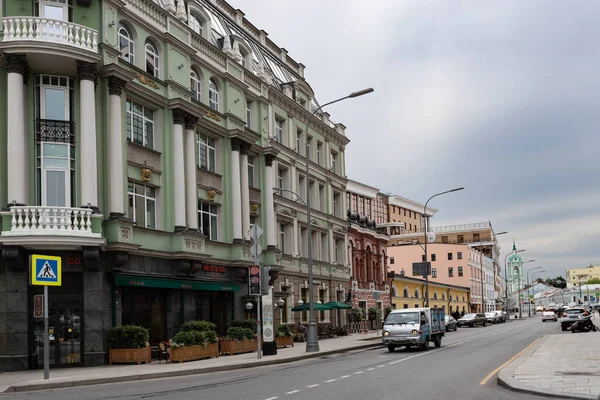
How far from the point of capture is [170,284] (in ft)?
96.1

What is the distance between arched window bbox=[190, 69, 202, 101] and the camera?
1320 inches

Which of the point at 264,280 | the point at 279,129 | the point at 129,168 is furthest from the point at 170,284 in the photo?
the point at 279,129

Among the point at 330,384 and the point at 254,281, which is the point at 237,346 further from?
the point at 330,384

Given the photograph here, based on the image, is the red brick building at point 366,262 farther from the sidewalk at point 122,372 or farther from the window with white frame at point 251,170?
the sidewalk at point 122,372

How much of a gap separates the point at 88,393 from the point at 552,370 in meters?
11.4

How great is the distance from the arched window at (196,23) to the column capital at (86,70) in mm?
9527

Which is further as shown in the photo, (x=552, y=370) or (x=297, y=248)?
(x=297, y=248)

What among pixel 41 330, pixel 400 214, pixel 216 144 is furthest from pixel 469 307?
pixel 41 330

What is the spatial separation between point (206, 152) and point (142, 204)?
6252 millimetres

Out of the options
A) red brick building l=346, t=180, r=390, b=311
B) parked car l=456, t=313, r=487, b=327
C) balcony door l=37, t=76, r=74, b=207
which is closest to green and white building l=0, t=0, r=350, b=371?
balcony door l=37, t=76, r=74, b=207

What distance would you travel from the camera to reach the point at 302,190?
47.0 metres

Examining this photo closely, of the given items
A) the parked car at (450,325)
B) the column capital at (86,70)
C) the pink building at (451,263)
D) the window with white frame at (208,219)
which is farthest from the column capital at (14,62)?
the pink building at (451,263)

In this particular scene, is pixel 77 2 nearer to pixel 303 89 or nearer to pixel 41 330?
pixel 41 330

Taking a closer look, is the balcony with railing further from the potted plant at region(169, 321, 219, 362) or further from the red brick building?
the red brick building
